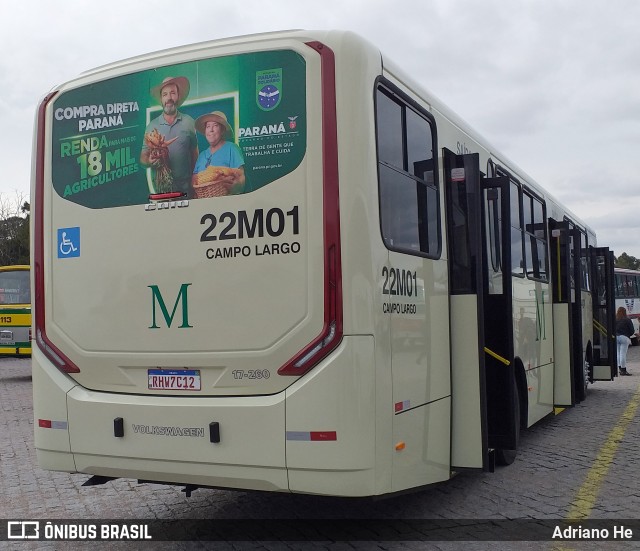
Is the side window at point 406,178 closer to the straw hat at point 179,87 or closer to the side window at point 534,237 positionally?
the straw hat at point 179,87

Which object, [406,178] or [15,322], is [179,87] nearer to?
[406,178]

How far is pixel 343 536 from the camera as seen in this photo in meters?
5.56

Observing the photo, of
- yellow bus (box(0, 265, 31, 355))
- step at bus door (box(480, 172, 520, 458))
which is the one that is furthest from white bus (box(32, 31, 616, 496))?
yellow bus (box(0, 265, 31, 355))

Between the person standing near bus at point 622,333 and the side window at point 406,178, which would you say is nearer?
the side window at point 406,178

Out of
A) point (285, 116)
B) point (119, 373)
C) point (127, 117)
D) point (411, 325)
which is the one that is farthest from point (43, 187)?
point (411, 325)

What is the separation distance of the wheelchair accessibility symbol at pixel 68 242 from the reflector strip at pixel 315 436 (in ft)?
6.90

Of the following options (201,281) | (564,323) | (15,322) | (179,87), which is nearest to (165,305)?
(201,281)

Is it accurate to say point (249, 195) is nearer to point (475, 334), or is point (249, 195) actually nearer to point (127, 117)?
point (127, 117)

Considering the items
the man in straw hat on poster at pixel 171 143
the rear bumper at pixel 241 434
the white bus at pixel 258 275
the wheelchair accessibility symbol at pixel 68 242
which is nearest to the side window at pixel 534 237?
the white bus at pixel 258 275

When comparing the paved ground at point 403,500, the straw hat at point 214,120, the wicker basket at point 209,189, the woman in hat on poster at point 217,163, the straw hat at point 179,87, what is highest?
the straw hat at point 179,87

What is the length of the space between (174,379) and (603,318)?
10.9 metres

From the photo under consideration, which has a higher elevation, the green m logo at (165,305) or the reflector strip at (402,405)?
the green m logo at (165,305)

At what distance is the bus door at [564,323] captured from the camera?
9.64m

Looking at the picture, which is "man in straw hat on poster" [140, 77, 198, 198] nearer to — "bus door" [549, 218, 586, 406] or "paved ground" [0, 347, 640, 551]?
"paved ground" [0, 347, 640, 551]
